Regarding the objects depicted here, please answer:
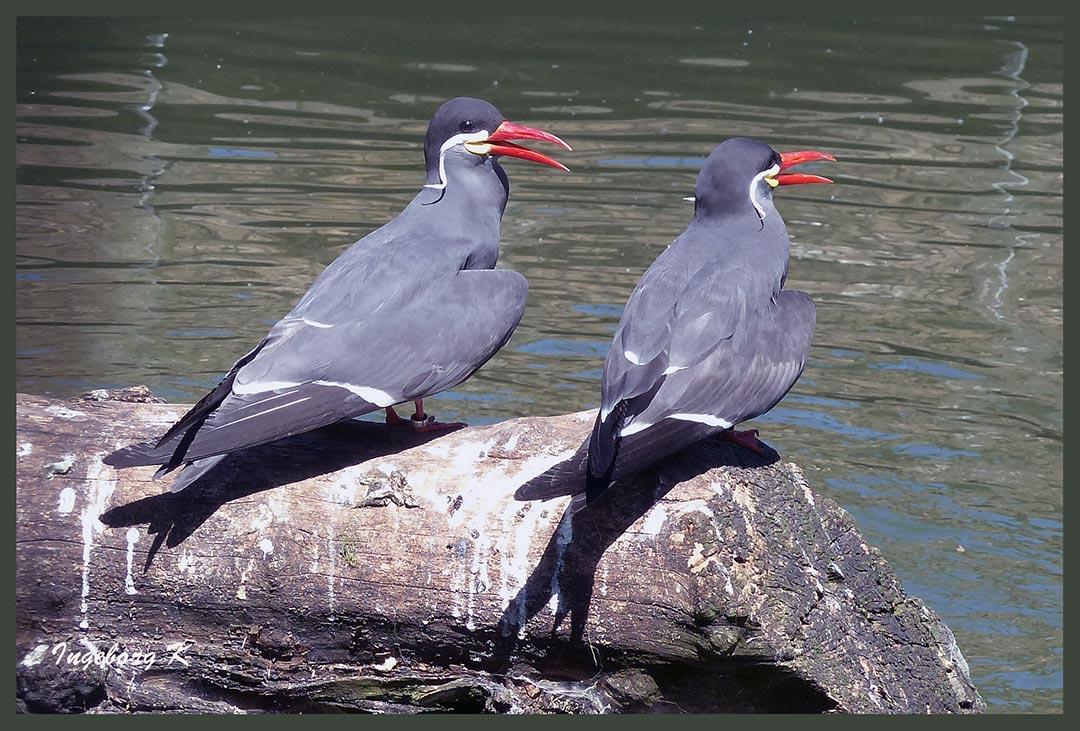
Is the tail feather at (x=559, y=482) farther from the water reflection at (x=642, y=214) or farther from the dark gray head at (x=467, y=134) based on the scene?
the water reflection at (x=642, y=214)

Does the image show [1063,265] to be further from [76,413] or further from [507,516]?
[76,413]

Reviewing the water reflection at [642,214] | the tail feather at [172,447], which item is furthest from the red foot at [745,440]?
the water reflection at [642,214]

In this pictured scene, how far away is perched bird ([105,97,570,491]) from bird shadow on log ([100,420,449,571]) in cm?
7

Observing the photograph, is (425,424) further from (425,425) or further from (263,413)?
(263,413)

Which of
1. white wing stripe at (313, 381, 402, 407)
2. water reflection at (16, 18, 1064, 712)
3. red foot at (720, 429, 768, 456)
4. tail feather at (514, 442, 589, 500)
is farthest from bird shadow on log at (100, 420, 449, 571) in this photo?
water reflection at (16, 18, 1064, 712)

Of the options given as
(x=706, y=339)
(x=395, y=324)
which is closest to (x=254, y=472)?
(x=395, y=324)

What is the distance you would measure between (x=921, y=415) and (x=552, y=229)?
306cm

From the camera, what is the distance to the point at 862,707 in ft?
12.7

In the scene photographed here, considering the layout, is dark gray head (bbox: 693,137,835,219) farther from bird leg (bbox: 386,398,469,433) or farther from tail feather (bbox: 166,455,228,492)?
tail feather (bbox: 166,455,228,492)

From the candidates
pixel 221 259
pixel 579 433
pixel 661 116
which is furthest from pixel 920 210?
pixel 579 433

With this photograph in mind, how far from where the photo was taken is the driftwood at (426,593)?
12.4ft

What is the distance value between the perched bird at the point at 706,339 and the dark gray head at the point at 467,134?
734mm

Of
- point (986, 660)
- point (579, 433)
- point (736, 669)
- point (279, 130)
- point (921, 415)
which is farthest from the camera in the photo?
point (279, 130)

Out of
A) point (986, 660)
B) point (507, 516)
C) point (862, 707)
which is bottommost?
point (986, 660)
